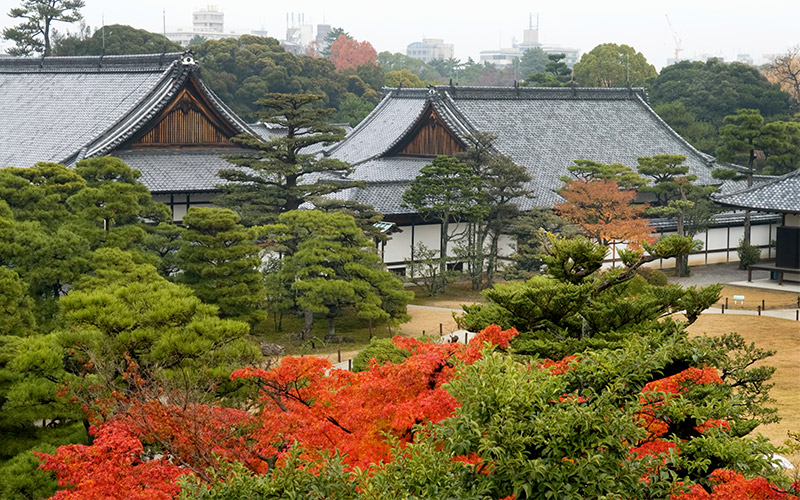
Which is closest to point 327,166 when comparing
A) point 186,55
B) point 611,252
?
point 186,55

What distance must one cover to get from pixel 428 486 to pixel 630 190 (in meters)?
27.9

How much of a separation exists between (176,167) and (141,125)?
1620mm

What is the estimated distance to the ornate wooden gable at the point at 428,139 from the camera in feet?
124

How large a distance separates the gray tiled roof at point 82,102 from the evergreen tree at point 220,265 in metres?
8.55

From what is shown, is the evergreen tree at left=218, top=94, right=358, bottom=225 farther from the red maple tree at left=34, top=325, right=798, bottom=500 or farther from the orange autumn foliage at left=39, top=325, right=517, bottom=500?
the orange autumn foliage at left=39, top=325, right=517, bottom=500

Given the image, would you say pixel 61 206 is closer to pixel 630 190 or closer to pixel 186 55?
pixel 186 55

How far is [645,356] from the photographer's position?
9938 mm

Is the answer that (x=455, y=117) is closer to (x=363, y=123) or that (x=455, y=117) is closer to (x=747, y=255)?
(x=363, y=123)

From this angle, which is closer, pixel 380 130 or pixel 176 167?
pixel 176 167

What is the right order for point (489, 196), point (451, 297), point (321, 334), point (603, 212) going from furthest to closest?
point (603, 212)
point (489, 196)
point (451, 297)
point (321, 334)

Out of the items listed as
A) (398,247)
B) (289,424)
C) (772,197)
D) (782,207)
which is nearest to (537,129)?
(772,197)

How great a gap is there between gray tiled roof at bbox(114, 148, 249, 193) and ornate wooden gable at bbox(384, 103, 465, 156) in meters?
8.18

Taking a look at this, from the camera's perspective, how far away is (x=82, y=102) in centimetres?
3522

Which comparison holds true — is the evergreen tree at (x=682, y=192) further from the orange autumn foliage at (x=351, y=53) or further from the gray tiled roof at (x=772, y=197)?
the orange autumn foliage at (x=351, y=53)
